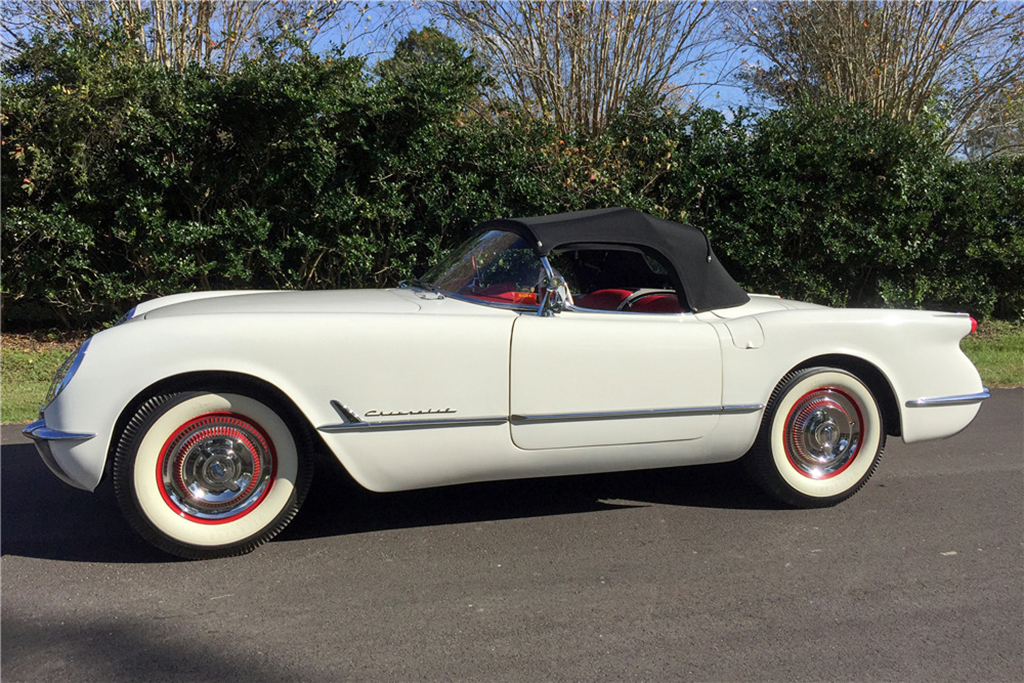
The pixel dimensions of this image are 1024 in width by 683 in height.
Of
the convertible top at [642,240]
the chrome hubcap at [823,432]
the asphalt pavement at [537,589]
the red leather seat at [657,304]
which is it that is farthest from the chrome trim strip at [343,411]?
the chrome hubcap at [823,432]

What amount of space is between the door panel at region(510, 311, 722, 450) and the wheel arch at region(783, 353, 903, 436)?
24.0 inches

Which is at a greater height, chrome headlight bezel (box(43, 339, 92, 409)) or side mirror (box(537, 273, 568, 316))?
side mirror (box(537, 273, 568, 316))

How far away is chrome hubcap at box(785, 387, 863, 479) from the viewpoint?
4238 millimetres

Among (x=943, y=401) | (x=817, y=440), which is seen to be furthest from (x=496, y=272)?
(x=943, y=401)

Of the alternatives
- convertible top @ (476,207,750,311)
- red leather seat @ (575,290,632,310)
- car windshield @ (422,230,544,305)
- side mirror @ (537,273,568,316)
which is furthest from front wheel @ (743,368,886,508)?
car windshield @ (422,230,544,305)

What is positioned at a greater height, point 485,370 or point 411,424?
point 485,370

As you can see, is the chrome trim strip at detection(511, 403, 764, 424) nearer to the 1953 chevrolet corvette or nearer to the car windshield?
the 1953 chevrolet corvette

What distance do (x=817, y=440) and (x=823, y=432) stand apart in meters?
0.05

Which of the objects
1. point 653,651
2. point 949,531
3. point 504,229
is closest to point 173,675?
point 653,651

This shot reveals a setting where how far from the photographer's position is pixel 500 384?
12.1 feet

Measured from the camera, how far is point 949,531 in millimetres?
3945

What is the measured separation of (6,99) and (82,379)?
564 centimetres

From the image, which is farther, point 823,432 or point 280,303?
point 823,432

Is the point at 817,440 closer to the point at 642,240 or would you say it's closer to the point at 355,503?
the point at 642,240
